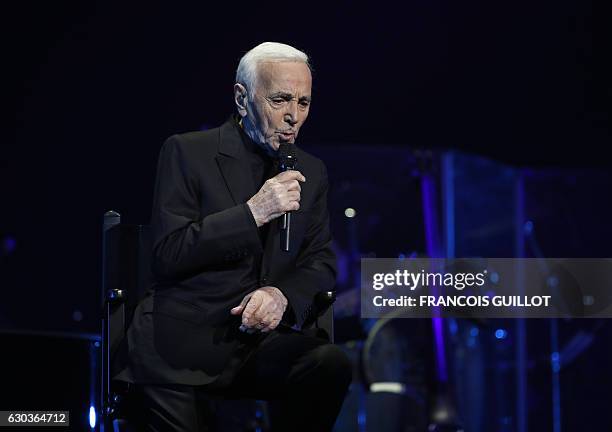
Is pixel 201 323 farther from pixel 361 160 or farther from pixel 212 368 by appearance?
pixel 361 160

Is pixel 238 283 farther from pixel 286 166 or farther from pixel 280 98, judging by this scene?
pixel 280 98

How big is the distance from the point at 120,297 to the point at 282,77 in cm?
73

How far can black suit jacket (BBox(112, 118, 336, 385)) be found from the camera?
2068 millimetres

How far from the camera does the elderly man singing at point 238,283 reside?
6.79 feet

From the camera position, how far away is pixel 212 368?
213cm

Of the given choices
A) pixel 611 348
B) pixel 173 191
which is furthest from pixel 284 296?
pixel 611 348

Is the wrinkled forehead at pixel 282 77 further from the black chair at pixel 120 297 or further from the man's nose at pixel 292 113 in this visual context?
the black chair at pixel 120 297

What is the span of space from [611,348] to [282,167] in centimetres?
346

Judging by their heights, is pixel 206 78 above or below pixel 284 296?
above

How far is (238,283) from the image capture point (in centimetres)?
217

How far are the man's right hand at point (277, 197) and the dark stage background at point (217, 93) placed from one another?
215 centimetres

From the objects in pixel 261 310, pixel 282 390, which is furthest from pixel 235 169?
pixel 282 390

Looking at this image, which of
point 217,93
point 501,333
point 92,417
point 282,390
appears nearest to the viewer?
point 282,390

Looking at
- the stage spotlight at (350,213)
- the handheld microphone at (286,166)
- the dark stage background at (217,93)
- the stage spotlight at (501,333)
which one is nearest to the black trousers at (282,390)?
the handheld microphone at (286,166)
